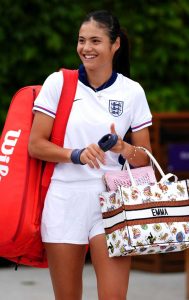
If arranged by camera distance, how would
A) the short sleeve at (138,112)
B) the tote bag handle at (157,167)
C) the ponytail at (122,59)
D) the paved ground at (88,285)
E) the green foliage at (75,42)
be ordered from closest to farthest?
the tote bag handle at (157,167), the short sleeve at (138,112), the ponytail at (122,59), the paved ground at (88,285), the green foliage at (75,42)

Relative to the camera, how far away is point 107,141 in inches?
166

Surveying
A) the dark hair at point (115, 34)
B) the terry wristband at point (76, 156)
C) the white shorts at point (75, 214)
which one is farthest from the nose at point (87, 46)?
the white shorts at point (75, 214)

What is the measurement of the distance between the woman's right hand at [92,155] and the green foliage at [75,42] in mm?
4016

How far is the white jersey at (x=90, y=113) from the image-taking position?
445 cm

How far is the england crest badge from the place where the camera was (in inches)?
178

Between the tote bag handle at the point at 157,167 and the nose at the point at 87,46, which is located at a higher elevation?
the nose at the point at 87,46

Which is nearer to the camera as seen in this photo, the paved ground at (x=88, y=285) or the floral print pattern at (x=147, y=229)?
the floral print pattern at (x=147, y=229)

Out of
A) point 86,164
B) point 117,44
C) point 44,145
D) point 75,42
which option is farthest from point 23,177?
point 75,42

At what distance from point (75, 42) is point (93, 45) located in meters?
4.05

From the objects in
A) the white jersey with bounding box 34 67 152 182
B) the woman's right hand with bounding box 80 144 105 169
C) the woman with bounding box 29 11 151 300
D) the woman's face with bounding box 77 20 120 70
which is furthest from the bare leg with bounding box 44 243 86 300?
the woman's face with bounding box 77 20 120 70

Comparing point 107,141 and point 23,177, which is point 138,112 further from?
point 23,177

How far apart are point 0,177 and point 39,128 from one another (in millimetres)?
320

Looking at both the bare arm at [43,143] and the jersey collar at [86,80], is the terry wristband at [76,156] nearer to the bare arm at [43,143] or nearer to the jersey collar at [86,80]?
the bare arm at [43,143]

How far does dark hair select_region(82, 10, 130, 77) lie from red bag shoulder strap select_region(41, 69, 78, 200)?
0.27m
